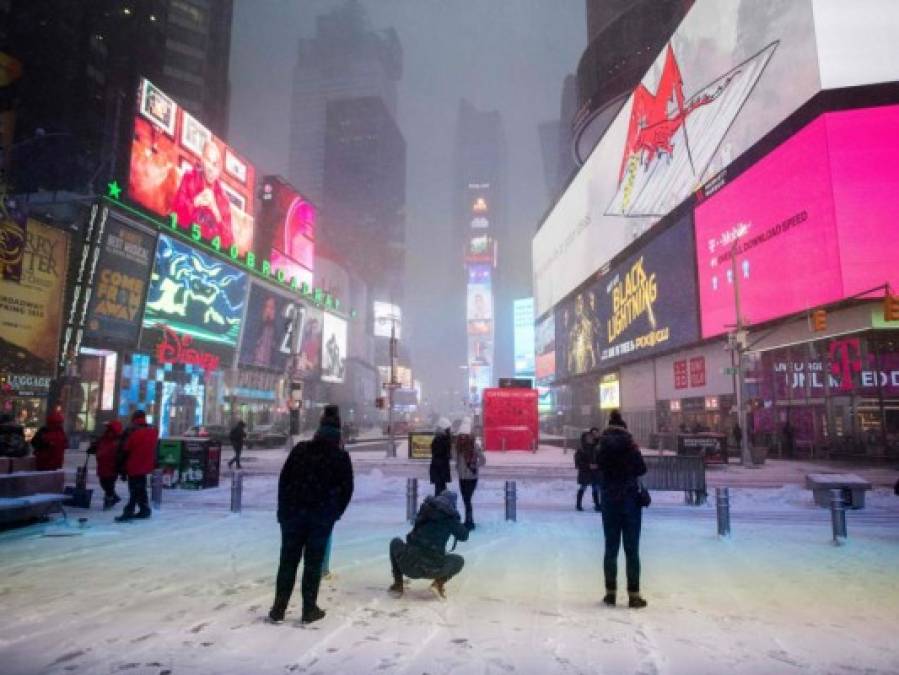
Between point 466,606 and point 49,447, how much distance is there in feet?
30.6

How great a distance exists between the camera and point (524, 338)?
131 m

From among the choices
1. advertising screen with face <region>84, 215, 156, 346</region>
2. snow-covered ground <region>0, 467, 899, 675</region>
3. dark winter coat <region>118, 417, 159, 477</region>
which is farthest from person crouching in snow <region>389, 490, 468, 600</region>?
advertising screen with face <region>84, 215, 156, 346</region>

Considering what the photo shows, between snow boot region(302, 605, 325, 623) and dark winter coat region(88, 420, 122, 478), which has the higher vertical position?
dark winter coat region(88, 420, 122, 478)

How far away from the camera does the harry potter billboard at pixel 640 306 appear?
3431 cm

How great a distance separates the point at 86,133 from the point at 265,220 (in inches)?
750

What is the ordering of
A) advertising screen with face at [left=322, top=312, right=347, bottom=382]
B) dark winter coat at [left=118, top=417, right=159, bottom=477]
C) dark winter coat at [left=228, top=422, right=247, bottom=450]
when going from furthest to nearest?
1. advertising screen with face at [left=322, top=312, right=347, bottom=382]
2. dark winter coat at [left=228, top=422, right=247, bottom=450]
3. dark winter coat at [left=118, top=417, right=159, bottom=477]

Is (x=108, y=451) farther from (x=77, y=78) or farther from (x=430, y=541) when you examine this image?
(x=77, y=78)

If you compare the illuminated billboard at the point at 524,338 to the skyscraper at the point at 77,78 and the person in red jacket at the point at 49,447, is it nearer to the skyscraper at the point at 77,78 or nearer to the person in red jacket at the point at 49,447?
the skyscraper at the point at 77,78

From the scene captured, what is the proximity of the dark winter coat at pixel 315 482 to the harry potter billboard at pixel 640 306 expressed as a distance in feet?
105

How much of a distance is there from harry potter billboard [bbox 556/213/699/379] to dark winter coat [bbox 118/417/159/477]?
3045 cm

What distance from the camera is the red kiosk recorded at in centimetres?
3244

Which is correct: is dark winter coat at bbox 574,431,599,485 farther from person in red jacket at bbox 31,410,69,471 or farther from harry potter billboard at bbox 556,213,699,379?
harry potter billboard at bbox 556,213,699,379

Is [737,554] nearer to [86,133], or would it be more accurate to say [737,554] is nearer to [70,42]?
[86,133]

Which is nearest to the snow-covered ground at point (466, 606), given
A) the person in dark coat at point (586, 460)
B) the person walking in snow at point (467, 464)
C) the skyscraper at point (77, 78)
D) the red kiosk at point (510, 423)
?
the person walking in snow at point (467, 464)
